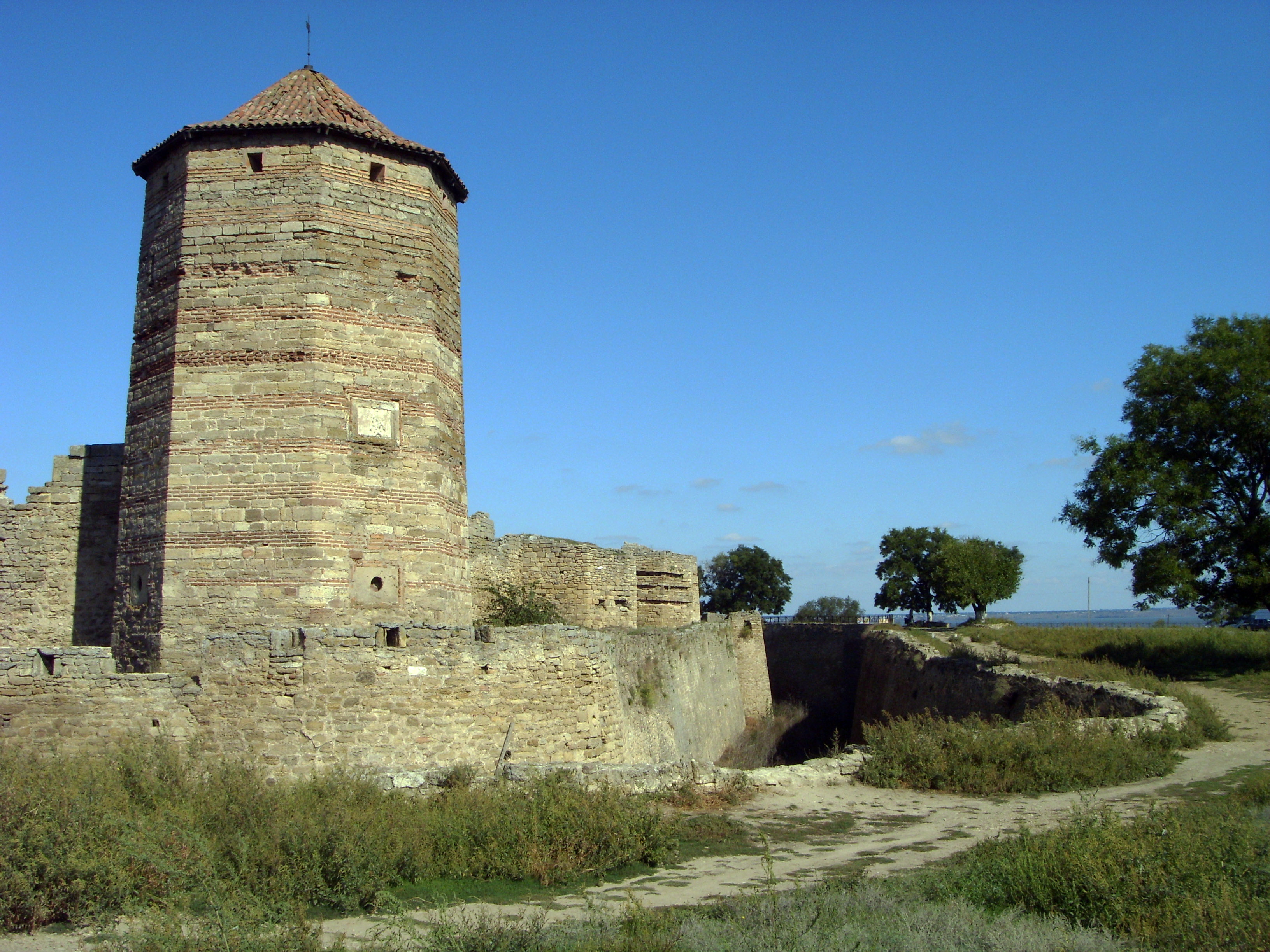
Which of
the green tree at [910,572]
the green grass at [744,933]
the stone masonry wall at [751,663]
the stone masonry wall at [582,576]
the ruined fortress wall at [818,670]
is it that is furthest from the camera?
the green tree at [910,572]

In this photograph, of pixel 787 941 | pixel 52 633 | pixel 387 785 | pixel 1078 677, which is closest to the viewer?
pixel 787 941

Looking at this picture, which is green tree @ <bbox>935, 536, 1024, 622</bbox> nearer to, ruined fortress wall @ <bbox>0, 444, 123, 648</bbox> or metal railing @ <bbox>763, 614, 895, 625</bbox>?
metal railing @ <bbox>763, 614, 895, 625</bbox>

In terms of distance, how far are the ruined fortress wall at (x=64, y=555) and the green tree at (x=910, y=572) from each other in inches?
1855

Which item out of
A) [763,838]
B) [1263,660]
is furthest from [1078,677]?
[763,838]

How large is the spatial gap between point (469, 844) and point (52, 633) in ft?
37.1

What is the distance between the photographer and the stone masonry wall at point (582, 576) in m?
23.7

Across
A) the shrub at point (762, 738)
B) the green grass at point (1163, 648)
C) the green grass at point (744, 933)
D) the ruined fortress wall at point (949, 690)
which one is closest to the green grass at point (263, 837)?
the green grass at point (744, 933)

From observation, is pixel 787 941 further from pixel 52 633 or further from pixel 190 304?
pixel 52 633

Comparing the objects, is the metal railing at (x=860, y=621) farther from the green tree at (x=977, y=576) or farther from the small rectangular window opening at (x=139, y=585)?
the small rectangular window opening at (x=139, y=585)

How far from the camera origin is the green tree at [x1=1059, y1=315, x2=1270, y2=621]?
67.6 ft

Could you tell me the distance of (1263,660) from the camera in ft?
70.9

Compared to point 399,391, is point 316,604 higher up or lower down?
lower down

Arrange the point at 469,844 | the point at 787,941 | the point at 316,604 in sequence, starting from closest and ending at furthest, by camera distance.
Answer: the point at 787,941
the point at 469,844
the point at 316,604

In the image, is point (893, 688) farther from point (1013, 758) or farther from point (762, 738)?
point (1013, 758)
